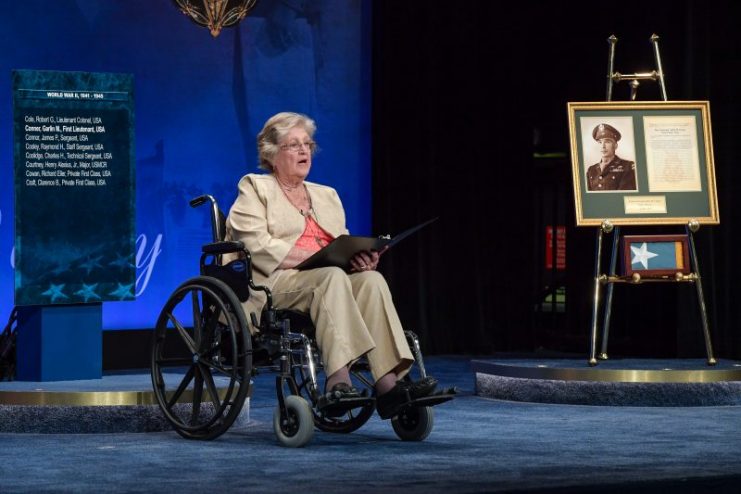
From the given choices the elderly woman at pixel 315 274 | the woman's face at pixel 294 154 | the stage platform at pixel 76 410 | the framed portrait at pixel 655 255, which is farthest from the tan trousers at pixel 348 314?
the framed portrait at pixel 655 255

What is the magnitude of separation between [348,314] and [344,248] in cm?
21

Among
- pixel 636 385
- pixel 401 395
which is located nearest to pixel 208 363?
pixel 401 395

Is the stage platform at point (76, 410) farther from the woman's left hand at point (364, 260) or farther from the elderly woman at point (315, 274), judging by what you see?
the woman's left hand at point (364, 260)

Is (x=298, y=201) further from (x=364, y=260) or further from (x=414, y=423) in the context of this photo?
(x=414, y=423)

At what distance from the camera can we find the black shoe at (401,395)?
4188mm

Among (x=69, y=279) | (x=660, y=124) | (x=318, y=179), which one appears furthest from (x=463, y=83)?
(x=69, y=279)

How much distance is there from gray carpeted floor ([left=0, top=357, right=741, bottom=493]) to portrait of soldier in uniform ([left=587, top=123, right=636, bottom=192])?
107 cm

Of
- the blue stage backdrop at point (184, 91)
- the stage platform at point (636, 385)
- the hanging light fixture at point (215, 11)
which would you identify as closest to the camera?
the stage platform at point (636, 385)

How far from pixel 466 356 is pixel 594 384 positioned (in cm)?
295

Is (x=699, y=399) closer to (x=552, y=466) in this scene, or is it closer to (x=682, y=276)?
(x=682, y=276)

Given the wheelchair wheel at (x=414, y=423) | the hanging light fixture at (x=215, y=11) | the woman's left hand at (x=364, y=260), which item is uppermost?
the hanging light fixture at (x=215, y=11)

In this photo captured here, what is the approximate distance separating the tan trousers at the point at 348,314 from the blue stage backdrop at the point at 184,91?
264cm

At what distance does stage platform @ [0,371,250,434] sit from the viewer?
458 cm

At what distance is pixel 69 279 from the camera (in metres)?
4.96
